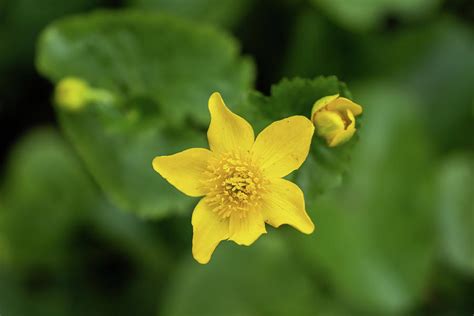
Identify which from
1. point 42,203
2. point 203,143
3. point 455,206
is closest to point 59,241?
point 42,203

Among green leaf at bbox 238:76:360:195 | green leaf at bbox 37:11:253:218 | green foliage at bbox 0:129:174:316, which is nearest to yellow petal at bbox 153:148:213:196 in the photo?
green leaf at bbox 238:76:360:195

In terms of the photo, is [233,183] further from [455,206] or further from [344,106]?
[455,206]

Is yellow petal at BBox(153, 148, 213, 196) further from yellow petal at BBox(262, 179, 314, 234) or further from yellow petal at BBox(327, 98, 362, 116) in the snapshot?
yellow petal at BBox(327, 98, 362, 116)

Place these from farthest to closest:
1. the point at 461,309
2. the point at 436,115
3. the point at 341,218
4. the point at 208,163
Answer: the point at 436,115
the point at 461,309
the point at 341,218
the point at 208,163

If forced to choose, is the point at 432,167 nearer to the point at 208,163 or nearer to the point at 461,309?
the point at 461,309

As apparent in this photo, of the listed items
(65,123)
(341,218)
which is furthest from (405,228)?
(65,123)

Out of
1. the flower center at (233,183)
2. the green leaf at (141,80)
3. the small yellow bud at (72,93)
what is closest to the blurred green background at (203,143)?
the green leaf at (141,80)
